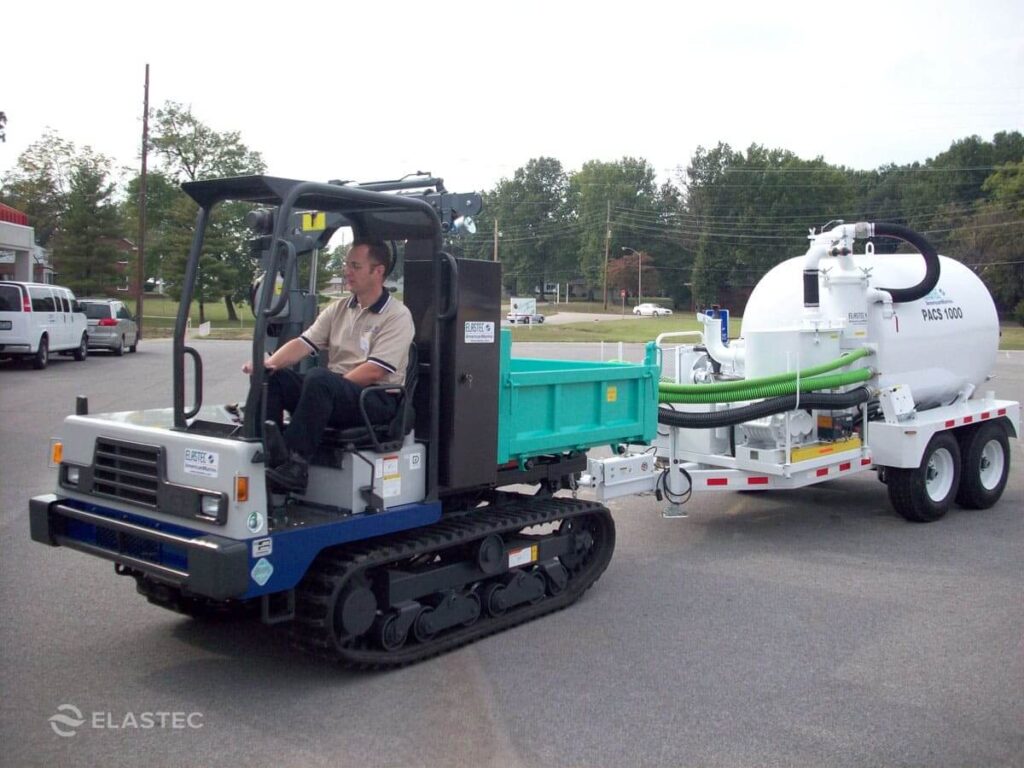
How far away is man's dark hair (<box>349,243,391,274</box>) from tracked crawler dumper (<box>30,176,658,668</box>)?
13cm

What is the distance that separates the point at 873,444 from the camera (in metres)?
9.25

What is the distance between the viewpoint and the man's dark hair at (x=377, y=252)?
18.8 feet

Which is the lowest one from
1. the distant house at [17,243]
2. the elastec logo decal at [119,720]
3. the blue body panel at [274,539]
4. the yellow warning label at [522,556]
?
the elastec logo decal at [119,720]

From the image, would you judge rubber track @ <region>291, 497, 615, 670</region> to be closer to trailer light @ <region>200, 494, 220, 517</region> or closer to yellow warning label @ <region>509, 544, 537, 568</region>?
yellow warning label @ <region>509, 544, 537, 568</region>

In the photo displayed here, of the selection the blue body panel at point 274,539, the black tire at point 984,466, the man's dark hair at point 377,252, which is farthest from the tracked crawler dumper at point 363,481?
the black tire at point 984,466

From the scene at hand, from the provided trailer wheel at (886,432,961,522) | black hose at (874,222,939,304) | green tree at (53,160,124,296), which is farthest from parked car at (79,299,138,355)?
trailer wheel at (886,432,961,522)

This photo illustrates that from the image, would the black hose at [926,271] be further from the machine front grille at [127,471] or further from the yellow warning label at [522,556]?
the machine front grille at [127,471]

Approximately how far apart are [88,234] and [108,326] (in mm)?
21633

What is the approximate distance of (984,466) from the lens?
10.3 metres

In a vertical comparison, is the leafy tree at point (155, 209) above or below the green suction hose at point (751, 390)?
above

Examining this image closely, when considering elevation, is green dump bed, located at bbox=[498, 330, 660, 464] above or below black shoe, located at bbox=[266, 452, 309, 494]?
above

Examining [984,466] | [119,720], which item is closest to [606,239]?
[984,466]

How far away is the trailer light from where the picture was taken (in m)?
4.79

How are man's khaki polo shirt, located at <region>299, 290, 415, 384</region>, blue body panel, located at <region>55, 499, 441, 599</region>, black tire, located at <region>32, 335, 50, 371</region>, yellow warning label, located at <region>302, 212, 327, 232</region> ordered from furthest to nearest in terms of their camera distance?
black tire, located at <region>32, 335, 50, 371</region> → yellow warning label, located at <region>302, 212, 327, 232</region> → man's khaki polo shirt, located at <region>299, 290, 415, 384</region> → blue body panel, located at <region>55, 499, 441, 599</region>
